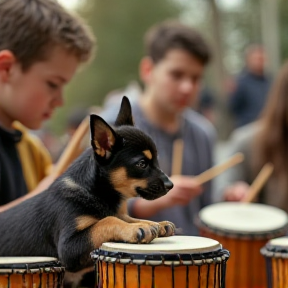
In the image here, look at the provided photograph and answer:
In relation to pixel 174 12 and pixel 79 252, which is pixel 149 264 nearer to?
pixel 79 252

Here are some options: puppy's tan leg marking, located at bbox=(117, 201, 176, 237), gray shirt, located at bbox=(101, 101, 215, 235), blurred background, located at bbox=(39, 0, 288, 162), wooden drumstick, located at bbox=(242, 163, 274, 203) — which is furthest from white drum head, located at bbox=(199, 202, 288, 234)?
blurred background, located at bbox=(39, 0, 288, 162)

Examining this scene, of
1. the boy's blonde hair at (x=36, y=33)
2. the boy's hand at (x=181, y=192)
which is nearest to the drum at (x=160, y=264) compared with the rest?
the boy's blonde hair at (x=36, y=33)

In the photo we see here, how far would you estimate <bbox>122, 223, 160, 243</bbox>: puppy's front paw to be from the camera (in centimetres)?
247

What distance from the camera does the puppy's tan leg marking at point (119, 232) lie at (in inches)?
97.4

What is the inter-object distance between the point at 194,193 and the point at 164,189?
74.0 inches

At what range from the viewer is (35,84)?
136 inches

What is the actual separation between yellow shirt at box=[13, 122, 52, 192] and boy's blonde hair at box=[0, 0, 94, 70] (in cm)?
42

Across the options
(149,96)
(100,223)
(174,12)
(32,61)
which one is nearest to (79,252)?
(100,223)

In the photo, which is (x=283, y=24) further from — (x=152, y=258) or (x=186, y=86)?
(x=152, y=258)

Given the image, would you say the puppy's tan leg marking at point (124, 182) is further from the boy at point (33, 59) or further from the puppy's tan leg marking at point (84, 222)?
the boy at point (33, 59)

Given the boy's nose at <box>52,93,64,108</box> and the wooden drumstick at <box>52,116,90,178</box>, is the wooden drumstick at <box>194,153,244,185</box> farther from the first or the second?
the boy's nose at <box>52,93,64,108</box>

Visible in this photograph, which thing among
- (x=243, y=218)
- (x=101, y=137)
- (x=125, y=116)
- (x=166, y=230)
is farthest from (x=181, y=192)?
(x=101, y=137)

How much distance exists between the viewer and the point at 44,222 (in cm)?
272

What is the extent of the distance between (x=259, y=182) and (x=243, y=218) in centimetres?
84
